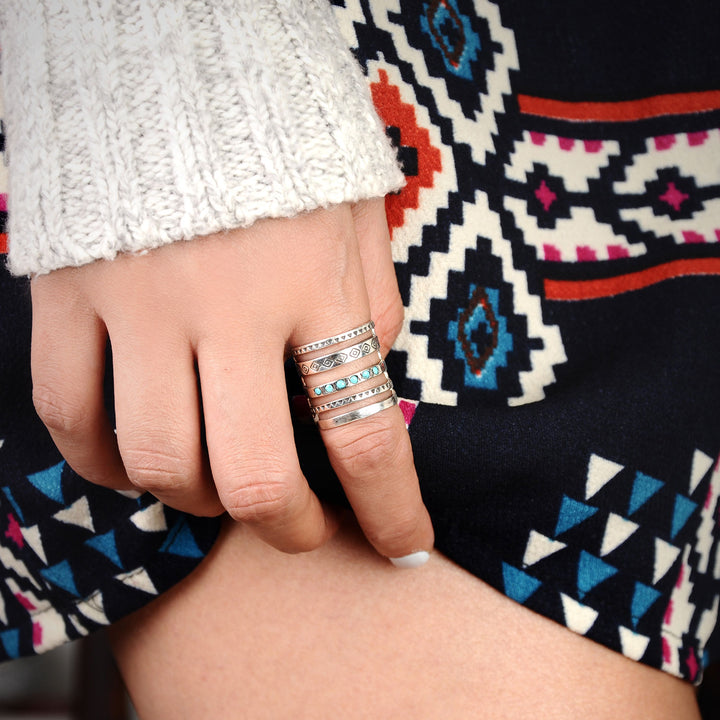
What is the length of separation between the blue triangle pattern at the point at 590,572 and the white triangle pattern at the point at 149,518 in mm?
344

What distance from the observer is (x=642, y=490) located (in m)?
0.59

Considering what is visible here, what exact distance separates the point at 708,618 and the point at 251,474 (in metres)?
0.50

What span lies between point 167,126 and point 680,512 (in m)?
0.52

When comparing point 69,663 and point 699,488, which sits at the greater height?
point 699,488

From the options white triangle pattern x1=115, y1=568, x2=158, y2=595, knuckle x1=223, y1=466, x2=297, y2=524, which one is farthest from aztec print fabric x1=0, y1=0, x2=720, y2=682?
knuckle x1=223, y1=466, x2=297, y2=524

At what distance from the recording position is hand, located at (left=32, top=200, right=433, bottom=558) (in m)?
0.40

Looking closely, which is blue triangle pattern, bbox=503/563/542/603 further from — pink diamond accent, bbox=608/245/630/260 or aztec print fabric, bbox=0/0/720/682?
pink diamond accent, bbox=608/245/630/260

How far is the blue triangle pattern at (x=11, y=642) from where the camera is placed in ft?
2.11

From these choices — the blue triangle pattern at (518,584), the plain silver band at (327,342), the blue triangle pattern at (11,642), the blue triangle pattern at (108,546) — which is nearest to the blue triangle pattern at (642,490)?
the blue triangle pattern at (518,584)

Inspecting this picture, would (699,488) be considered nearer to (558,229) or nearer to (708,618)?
(708,618)

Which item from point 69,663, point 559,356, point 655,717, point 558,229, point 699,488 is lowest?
point 69,663

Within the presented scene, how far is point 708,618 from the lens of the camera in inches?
26.2

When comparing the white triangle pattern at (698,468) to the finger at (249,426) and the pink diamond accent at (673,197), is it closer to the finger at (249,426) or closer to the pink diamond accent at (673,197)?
the pink diamond accent at (673,197)

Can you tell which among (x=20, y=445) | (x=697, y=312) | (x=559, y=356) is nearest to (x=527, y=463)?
(x=559, y=356)
